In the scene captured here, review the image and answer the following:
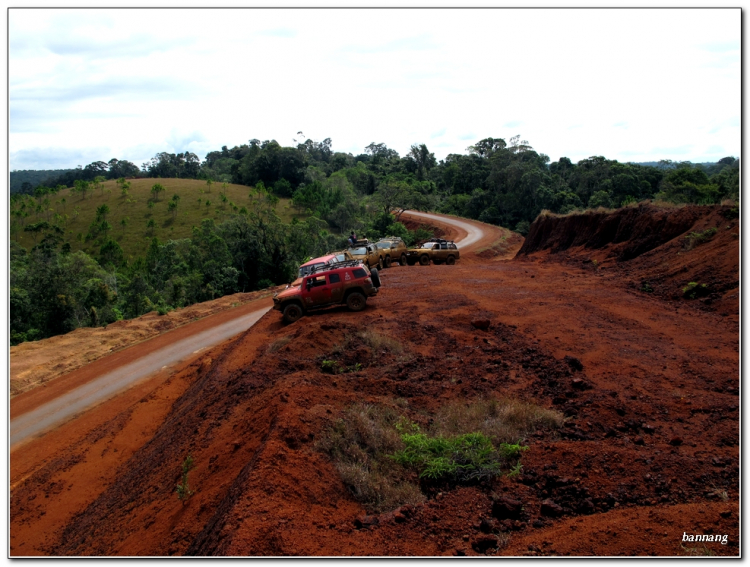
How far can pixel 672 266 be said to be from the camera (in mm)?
22188

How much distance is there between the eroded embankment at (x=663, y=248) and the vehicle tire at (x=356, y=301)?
37.3 ft

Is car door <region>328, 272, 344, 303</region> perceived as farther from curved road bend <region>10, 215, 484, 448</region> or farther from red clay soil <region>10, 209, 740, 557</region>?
curved road bend <region>10, 215, 484, 448</region>

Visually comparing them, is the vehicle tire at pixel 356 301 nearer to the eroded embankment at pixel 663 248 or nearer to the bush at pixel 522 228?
the eroded embankment at pixel 663 248

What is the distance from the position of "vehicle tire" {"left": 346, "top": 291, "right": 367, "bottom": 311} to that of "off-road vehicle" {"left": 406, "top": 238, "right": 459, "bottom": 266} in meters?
12.8

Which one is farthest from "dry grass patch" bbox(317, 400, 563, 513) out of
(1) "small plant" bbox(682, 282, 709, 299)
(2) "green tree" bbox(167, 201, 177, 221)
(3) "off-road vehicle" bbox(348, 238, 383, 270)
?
(2) "green tree" bbox(167, 201, 177, 221)

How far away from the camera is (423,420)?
10109mm

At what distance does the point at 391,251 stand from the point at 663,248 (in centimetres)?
1395

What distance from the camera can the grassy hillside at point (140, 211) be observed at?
6625 cm

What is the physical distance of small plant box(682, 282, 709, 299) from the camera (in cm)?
1898

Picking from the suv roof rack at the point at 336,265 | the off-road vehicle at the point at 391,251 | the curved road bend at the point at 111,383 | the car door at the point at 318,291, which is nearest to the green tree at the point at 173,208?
the off-road vehicle at the point at 391,251

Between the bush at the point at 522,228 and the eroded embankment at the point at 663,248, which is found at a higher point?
the bush at the point at 522,228

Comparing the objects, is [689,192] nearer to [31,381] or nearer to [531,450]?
[531,450]

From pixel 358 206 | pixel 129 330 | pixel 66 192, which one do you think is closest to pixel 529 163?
pixel 358 206

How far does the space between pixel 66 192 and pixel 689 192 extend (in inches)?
3514
